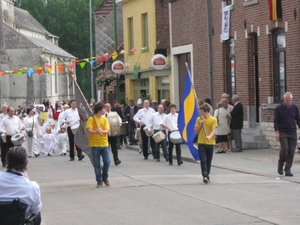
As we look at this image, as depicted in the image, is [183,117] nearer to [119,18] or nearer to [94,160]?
[94,160]

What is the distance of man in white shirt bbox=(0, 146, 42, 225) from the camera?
24.1 ft

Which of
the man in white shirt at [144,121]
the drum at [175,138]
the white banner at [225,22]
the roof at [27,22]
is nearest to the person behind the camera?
the drum at [175,138]

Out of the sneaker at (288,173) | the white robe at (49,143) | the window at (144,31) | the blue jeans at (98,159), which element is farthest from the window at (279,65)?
the window at (144,31)


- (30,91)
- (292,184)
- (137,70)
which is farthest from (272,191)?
(30,91)

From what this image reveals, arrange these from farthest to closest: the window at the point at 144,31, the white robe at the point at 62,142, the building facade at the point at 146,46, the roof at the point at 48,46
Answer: the roof at the point at 48,46, the window at the point at 144,31, the building facade at the point at 146,46, the white robe at the point at 62,142

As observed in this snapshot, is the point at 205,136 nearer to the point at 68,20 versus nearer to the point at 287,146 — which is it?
the point at 287,146

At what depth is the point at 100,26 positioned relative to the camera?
52812 mm

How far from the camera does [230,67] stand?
28.0 m

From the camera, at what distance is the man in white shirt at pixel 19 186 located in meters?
7.36

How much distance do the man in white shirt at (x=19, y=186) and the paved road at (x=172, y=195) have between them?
3529 mm

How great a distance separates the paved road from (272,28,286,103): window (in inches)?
160

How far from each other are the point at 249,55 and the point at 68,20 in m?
86.8

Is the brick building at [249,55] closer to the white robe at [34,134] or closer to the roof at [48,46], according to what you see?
the white robe at [34,134]

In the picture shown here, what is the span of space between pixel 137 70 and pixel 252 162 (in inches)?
738
